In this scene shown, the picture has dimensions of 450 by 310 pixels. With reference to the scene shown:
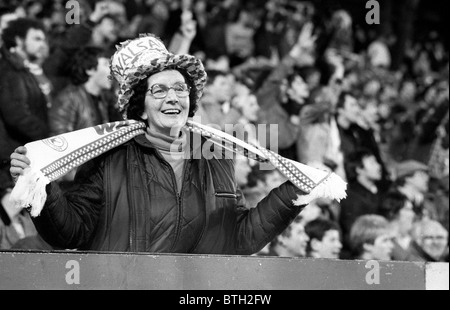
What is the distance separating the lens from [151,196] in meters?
4.34

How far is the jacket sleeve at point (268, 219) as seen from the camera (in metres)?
4.47

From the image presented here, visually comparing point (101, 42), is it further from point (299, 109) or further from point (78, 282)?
point (78, 282)

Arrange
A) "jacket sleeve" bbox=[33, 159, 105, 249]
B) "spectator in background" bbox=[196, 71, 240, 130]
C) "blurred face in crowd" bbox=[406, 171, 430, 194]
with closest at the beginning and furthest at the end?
"jacket sleeve" bbox=[33, 159, 105, 249]
"spectator in background" bbox=[196, 71, 240, 130]
"blurred face in crowd" bbox=[406, 171, 430, 194]

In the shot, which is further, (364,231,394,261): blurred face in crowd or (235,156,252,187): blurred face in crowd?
(364,231,394,261): blurred face in crowd

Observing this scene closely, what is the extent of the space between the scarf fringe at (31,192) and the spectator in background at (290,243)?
354 cm

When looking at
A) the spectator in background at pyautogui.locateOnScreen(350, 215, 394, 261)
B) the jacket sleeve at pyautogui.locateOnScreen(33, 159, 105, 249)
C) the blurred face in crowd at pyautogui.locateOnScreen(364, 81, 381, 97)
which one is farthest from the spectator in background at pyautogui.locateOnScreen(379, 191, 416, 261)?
the jacket sleeve at pyautogui.locateOnScreen(33, 159, 105, 249)

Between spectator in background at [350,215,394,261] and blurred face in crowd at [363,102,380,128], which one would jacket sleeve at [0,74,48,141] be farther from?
blurred face in crowd at [363,102,380,128]

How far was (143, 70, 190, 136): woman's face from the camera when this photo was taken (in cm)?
441

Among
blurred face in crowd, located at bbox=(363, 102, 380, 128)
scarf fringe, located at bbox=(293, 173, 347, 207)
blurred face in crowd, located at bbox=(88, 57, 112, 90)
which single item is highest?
blurred face in crowd, located at bbox=(88, 57, 112, 90)

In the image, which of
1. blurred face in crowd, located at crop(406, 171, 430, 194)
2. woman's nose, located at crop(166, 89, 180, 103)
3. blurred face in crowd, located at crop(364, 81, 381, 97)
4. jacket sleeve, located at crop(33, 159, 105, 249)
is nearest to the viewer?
jacket sleeve, located at crop(33, 159, 105, 249)

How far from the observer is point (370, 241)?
7609 mm

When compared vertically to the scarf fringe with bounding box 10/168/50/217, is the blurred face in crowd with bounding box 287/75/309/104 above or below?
above

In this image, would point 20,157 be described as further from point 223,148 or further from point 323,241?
point 323,241
